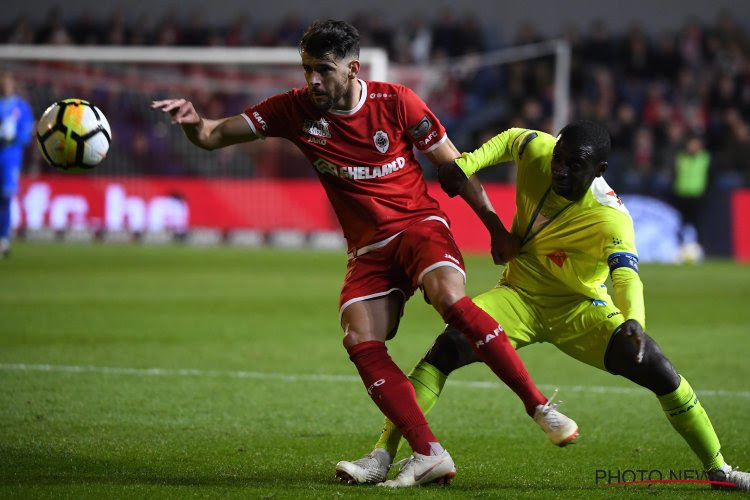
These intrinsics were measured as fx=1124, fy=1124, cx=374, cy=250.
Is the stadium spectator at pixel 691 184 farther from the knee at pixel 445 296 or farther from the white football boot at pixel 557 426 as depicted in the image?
the white football boot at pixel 557 426

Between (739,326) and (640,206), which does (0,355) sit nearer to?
(739,326)

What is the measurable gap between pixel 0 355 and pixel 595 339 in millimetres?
5579

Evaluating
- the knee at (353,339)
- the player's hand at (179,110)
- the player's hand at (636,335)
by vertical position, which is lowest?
the knee at (353,339)

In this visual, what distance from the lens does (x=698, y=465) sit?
5.87 meters

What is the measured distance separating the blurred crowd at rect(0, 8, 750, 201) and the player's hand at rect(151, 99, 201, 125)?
643 inches

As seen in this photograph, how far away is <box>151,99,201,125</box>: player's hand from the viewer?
5.59m

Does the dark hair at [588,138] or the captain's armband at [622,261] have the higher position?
the dark hair at [588,138]

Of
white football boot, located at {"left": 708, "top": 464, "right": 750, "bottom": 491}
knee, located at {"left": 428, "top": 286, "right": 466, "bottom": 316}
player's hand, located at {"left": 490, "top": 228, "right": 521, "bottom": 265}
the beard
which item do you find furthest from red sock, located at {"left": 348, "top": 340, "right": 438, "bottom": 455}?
white football boot, located at {"left": 708, "top": 464, "right": 750, "bottom": 491}

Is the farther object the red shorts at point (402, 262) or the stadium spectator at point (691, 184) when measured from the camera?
the stadium spectator at point (691, 184)

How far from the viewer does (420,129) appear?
5.72 m

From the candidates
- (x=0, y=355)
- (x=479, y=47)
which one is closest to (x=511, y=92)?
(x=479, y=47)

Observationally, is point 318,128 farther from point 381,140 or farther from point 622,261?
point 622,261

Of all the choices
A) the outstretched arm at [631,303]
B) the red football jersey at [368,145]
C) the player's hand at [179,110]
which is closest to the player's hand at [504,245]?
the red football jersey at [368,145]

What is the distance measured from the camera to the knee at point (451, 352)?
5.57 meters
